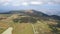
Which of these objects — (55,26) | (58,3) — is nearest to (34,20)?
(55,26)

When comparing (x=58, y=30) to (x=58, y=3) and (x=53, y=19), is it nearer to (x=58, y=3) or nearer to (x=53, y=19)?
(x=53, y=19)

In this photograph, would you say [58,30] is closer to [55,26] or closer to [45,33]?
[55,26]

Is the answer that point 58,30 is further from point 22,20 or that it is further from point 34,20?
point 22,20

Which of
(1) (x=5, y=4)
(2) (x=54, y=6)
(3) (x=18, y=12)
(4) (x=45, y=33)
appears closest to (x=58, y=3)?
(2) (x=54, y=6)

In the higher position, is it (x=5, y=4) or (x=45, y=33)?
(x=5, y=4)

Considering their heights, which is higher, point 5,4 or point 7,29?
point 5,4

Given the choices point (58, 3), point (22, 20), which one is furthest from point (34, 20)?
point (58, 3)

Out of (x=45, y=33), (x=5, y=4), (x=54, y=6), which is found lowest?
(x=45, y=33)

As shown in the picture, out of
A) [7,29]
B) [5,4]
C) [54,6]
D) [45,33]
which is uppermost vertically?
[5,4]
